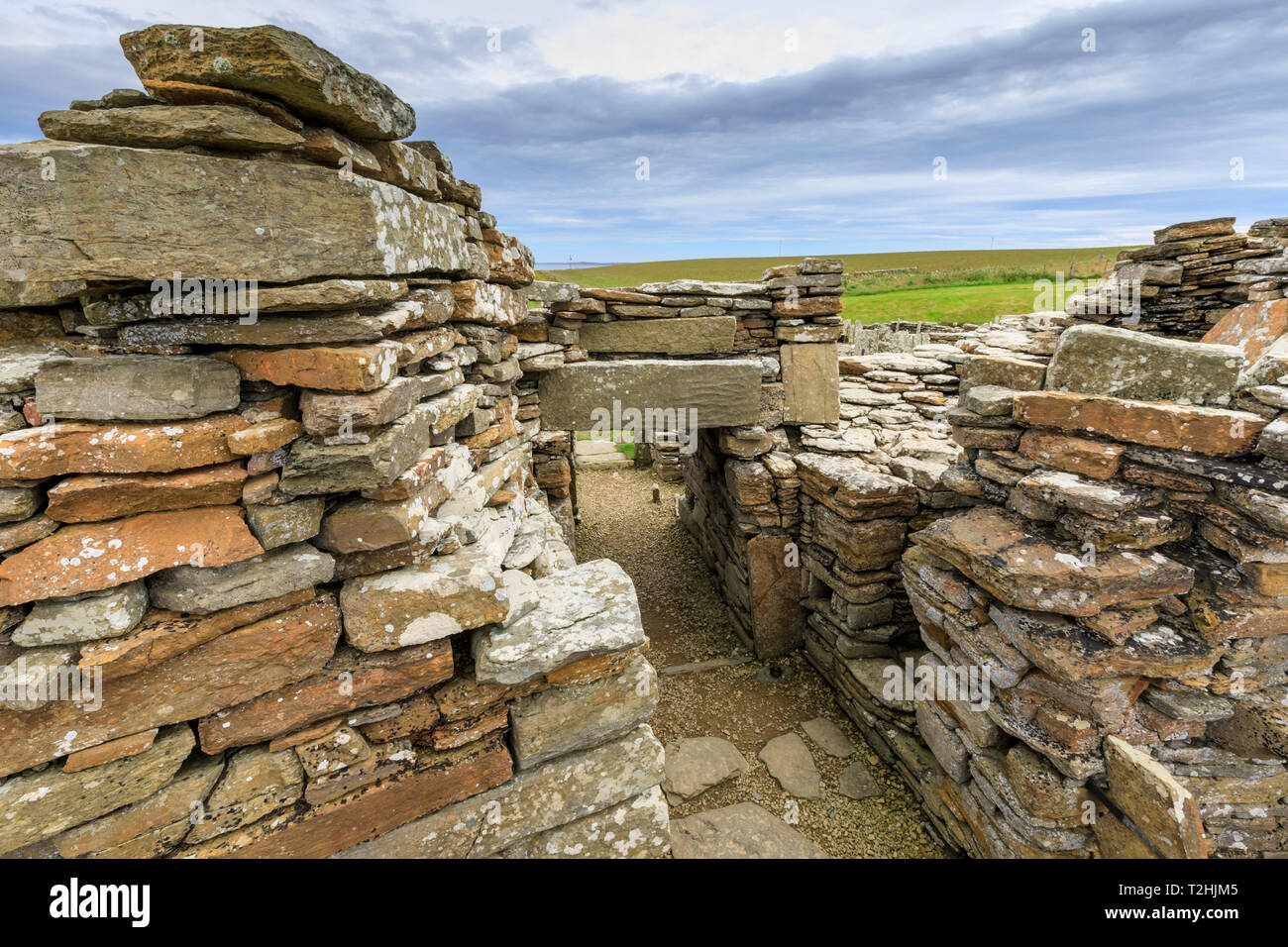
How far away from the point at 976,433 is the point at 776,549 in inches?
135

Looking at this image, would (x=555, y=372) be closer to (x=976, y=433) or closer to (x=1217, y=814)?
(x=976, y=433)

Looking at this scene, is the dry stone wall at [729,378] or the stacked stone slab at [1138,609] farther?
the dry stone wall at [729,378]

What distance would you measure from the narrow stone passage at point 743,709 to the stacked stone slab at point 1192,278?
954 centimetres

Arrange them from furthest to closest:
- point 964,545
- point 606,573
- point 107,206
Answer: point 964,545 < point 606,573 < point 107,206

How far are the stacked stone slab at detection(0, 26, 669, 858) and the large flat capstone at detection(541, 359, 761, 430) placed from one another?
3.60m

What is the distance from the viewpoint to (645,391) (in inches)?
258

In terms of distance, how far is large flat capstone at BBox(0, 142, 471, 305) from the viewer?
1.79m

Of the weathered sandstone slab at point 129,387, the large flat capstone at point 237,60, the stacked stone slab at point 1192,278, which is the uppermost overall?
the stacked stone slab at point 1192,278

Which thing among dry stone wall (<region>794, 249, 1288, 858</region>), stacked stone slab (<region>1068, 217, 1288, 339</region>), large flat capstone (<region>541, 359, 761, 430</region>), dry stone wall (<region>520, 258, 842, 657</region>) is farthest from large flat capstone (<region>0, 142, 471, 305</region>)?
stacked stone slab (<region>1068, 217, 1288, 339</region>)

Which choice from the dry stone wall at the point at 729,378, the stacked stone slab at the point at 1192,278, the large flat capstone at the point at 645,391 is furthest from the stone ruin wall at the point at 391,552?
the stacked stone slab at the point at 1192,278

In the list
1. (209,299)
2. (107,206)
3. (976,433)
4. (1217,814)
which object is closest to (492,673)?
(209,299)

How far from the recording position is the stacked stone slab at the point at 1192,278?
30.7 feet

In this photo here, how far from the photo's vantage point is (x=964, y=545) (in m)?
4.07

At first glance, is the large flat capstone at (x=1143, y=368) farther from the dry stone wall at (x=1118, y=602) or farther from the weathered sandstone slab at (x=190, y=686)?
the weathered sandstone slab at (x=190, y=686)
